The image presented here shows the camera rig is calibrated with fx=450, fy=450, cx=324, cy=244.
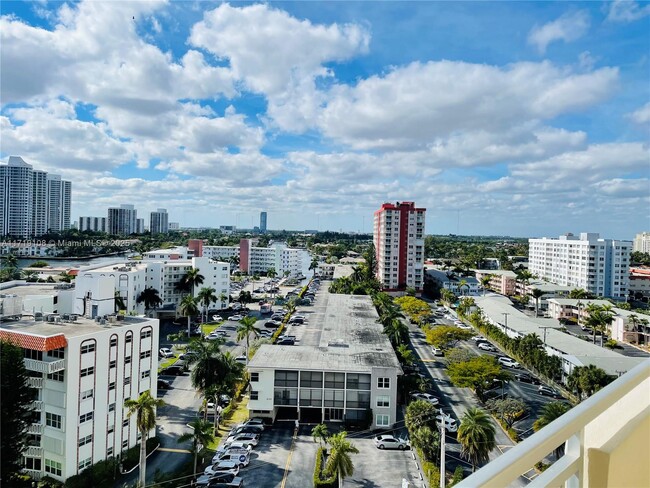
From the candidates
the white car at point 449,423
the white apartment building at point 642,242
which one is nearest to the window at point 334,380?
the white car at point 449,423

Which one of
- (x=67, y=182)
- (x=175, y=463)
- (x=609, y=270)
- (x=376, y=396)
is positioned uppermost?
(x=67, y=182)

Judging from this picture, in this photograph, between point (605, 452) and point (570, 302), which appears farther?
point (570, 302)

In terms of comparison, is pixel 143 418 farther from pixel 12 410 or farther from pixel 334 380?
pixel 334 380

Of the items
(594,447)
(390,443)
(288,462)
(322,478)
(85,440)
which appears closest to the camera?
(594,447)

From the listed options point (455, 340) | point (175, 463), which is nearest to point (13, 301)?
point (175, 463)

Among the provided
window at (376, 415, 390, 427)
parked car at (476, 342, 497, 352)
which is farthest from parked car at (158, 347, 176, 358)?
parked car at (476, 342, 497, 352)

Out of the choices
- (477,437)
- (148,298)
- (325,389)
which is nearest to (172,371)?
(325,389)

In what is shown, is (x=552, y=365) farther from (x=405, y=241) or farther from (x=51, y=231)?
(x=51, y=231)
